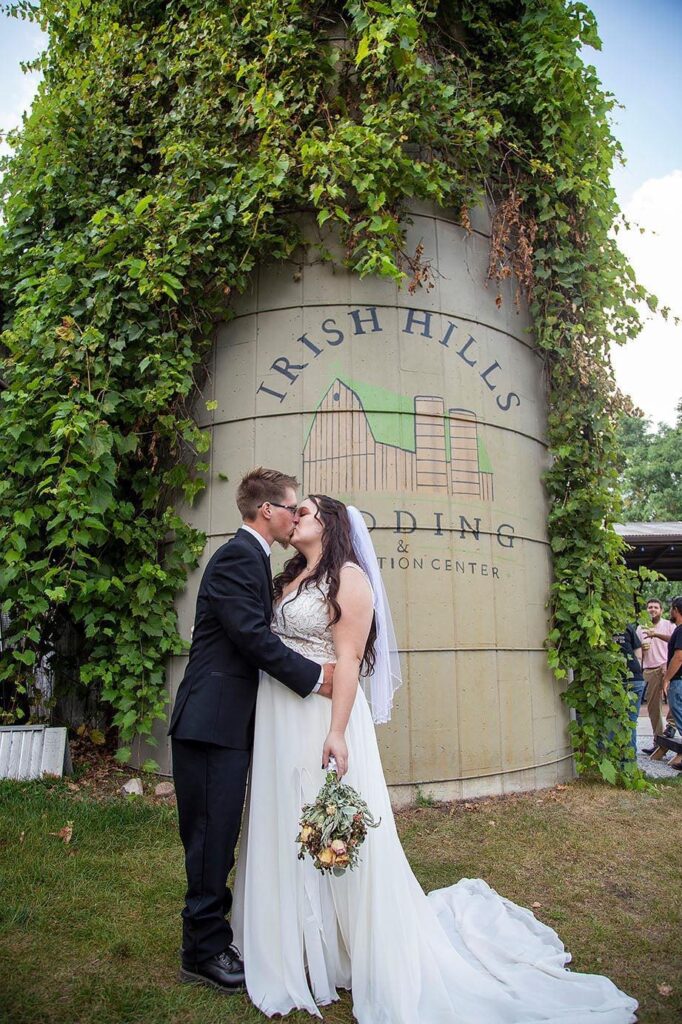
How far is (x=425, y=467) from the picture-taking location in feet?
18.7

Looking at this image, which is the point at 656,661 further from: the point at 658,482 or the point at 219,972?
the point at 658,482

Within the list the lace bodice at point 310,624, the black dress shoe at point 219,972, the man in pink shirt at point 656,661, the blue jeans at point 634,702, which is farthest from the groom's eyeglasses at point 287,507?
the man in pink shirt at point 656,661

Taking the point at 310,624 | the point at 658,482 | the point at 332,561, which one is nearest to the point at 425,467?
the point at 332,561

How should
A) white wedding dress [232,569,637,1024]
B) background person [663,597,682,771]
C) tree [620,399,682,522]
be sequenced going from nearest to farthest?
white wedding dress [232,569,637,1024], background person [663,597,682,771], tree [620,399,682,522]

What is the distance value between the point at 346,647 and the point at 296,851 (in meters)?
0.82

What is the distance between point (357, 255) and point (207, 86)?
1.94 m

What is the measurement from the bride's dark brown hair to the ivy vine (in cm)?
240

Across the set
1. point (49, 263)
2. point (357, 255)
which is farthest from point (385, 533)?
point (49, 263)

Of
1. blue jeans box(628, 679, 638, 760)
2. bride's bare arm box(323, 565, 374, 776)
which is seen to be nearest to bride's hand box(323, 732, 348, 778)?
bride's bare arm box(323, 565, 374, 776)

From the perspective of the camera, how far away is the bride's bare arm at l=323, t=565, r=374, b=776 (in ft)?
9.82

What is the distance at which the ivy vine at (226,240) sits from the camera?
5605 millimetres

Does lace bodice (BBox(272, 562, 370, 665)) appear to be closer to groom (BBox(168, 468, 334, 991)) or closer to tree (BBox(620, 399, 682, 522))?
groom (BBox(168, 468, 334, 991))

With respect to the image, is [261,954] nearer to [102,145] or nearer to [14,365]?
[14,365]

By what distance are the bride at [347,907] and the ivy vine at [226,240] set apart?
2685 mm
